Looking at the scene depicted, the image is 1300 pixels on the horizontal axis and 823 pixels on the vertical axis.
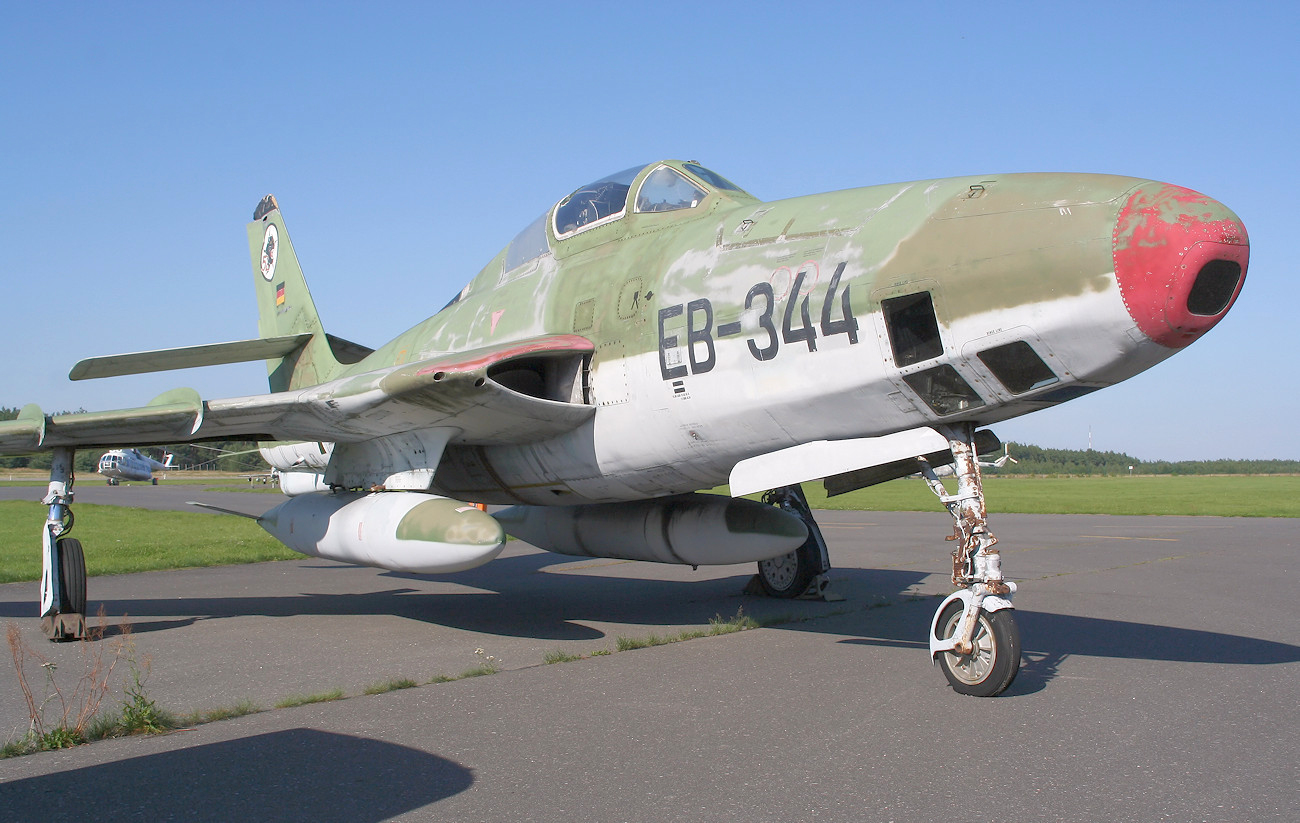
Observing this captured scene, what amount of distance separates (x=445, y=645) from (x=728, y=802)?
417 centimetres

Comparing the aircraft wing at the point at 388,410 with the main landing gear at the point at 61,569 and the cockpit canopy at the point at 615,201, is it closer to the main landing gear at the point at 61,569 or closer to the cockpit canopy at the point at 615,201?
the main landing gear at the point at 61,569

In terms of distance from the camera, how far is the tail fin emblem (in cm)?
1306

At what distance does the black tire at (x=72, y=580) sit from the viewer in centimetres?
802

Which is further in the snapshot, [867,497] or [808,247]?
[867,497]

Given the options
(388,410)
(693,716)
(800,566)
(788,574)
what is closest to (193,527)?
(388,410)

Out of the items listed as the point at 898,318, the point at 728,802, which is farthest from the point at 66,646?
the point at 898,318

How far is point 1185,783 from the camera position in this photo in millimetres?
3777

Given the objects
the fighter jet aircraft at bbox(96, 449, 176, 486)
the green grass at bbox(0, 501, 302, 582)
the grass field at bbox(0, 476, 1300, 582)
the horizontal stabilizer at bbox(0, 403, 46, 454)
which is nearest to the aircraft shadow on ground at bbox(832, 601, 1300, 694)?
the horizontal stabilizer at bbox(0, 403, 46, 454)

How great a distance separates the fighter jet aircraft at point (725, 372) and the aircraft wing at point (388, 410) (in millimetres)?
25

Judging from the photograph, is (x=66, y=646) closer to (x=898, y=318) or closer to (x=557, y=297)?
(x=557, y=297)

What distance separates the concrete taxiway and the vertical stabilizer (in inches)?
122

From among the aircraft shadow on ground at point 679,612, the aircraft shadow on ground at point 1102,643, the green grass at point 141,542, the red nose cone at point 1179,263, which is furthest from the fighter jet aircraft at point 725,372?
the green grass at point 141,542

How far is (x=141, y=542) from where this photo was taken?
1752 centimetres

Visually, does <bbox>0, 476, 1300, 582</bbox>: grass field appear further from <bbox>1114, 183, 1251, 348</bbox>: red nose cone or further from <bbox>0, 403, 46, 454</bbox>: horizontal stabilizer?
<bbox>1114, 183, 1251, 348</bbox>: red nose cone
